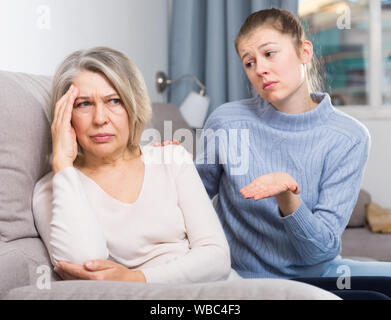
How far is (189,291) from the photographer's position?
0.62 metres

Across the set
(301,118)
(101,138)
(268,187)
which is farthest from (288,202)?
(101,138)

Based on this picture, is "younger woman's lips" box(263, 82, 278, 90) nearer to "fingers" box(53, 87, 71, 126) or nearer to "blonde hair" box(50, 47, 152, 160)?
"blonde hair" box(50, 47, 152, 160)

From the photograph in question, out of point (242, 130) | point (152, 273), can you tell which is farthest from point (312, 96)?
point (152, 273)

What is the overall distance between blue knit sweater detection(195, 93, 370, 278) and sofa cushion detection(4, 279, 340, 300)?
20.4 inches

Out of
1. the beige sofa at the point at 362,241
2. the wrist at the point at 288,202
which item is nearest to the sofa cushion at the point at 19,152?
the wrist at the point at 288,202

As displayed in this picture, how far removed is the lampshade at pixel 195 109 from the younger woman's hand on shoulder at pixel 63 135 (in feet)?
5.12

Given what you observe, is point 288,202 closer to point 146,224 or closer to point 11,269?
point 146,224

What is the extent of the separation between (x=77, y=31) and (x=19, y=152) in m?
0.93

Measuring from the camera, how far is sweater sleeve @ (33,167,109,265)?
35.0 inches

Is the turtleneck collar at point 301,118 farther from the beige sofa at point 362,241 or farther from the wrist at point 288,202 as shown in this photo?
the beige sofa at point 362,241

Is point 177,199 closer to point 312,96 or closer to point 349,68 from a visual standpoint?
point 312,96

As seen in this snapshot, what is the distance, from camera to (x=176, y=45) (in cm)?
275

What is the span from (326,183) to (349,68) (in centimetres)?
230

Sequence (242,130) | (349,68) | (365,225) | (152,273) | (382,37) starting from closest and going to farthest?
1. (152,273)
2. (242,130)
3. (365,225)
4. (382,37)
5. (349,68)
